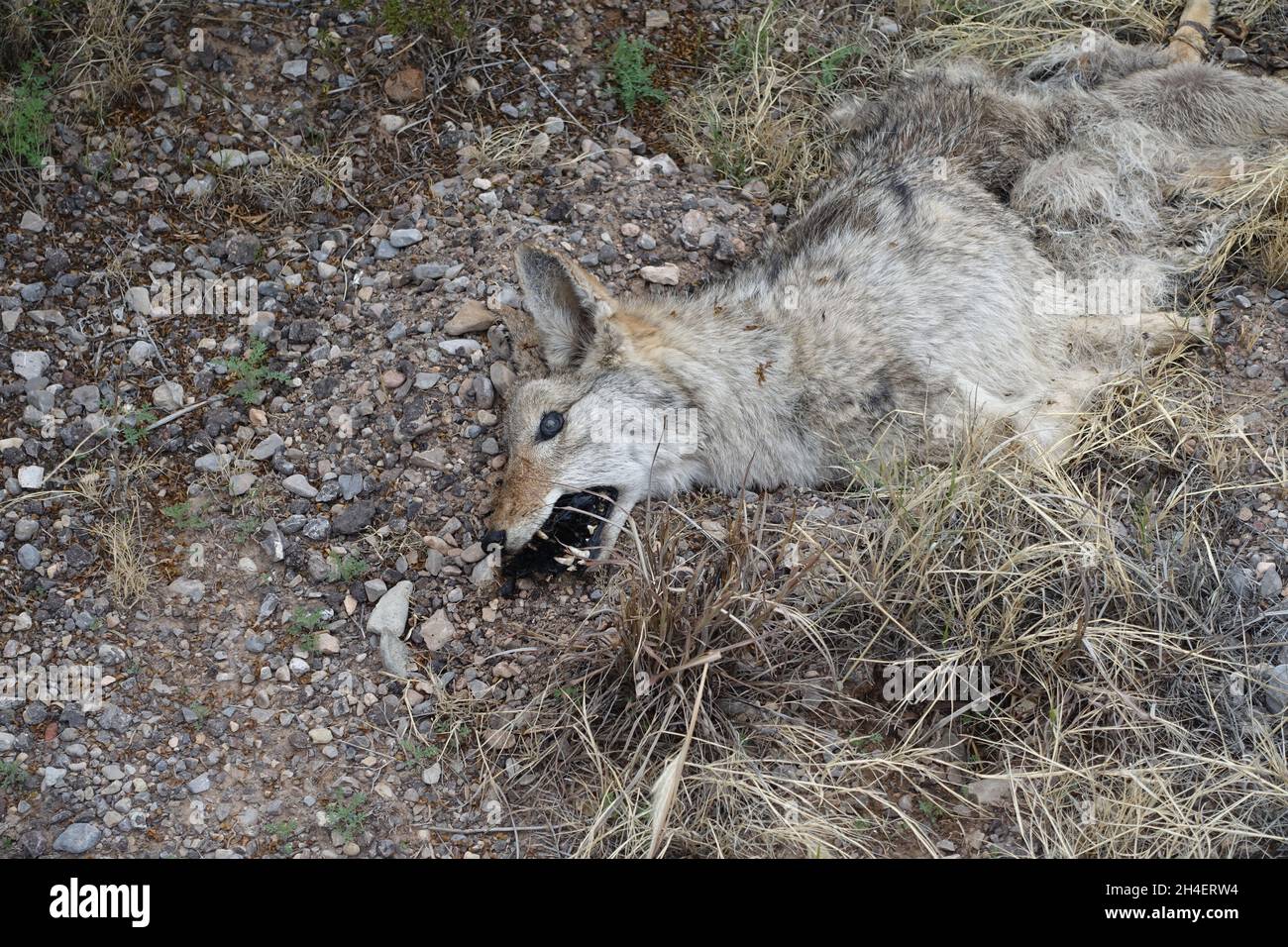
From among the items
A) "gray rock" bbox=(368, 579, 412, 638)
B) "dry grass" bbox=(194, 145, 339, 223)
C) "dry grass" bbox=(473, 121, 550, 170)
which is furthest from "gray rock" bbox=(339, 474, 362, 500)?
"dry grass" bbox=(473, 121, 550, 170)

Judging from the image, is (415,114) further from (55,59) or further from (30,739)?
(30,739)

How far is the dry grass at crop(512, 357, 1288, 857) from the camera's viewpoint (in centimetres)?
372

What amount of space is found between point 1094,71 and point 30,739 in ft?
18.9

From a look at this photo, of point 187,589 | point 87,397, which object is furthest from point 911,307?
point 87,397

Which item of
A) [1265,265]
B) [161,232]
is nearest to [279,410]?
[161,232]

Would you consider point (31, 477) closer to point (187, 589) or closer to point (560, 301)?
point (187, 589)

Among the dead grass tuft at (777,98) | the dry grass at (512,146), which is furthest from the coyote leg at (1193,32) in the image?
the dry grass at (512,146)

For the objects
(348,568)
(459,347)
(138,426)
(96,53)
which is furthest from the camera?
(96,53)

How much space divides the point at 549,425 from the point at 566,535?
0.45 m

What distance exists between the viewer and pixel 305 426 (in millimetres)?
4930

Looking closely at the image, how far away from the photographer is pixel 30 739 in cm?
399

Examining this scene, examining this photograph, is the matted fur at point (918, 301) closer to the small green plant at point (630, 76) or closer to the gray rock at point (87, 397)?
the small green plant at point (630, 76)

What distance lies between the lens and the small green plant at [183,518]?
4570 millimetres

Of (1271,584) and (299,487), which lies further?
(299,487)
